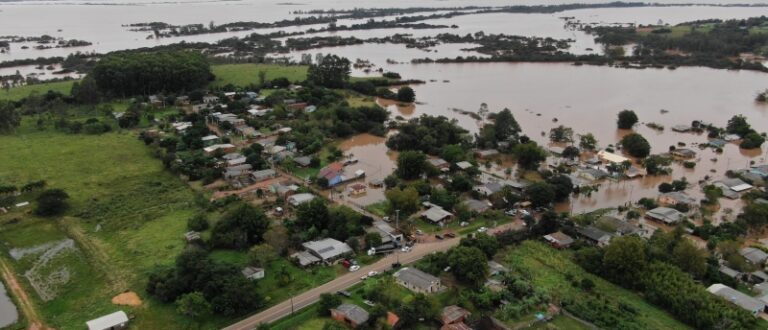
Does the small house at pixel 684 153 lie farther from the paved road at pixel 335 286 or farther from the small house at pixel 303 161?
the small house at pixel 303 161

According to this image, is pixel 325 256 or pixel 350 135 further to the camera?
pixel 350 135

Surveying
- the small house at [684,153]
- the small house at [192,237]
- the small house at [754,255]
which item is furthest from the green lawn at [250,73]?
the small house at [754,255]

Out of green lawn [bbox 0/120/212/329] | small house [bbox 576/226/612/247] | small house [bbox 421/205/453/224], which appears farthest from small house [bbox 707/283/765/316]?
green lawn [bbox 0/120/212/329]

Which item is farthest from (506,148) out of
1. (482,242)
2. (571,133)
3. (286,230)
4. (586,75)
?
(586,75)

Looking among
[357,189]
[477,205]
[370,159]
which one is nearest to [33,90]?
[370,159]

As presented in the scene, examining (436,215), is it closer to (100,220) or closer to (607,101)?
(100,220)

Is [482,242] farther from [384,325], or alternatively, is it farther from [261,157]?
[261,157]

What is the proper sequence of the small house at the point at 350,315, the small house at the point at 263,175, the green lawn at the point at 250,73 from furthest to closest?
the green lawn at the point at 250,73 < the small house at the point at 263,175 < the small house at the point at 350,315

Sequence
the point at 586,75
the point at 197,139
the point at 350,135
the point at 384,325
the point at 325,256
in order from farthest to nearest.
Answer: the point at 586,75
the point at 350,135
the point at 197,139
the point at 325,256
the point at 384,325
